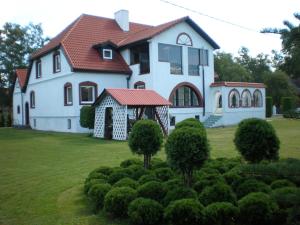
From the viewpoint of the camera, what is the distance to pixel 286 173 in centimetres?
360

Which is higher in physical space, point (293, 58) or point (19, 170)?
point (293, 58)

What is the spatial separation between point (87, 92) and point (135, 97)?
8.10 meters

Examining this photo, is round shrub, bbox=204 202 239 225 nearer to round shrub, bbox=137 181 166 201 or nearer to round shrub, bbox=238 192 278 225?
round shrub, bbox=238 192 278 225

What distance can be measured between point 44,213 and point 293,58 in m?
5.19

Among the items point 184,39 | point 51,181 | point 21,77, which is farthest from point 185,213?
point 21,77

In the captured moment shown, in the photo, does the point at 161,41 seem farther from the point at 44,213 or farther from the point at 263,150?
the point at 44,213

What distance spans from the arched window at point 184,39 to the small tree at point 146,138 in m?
21.9

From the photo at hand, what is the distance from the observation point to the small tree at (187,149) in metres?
6.91

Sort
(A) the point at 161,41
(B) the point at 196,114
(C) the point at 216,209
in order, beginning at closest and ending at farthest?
(C) the point at 216,209 → (A) the point at 161,41 → (B) the point at 196,114

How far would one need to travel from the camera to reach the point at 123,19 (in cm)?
3475

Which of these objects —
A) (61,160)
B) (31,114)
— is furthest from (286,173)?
(31,114)

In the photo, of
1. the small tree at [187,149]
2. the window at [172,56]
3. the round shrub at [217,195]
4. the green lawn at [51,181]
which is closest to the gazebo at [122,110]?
the green lawn at [51,181]

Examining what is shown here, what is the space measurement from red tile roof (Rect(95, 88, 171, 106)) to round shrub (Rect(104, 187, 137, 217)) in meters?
14.2

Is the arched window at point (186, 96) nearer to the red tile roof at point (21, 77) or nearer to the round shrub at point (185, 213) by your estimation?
the red tile roof at point (21, 77)
